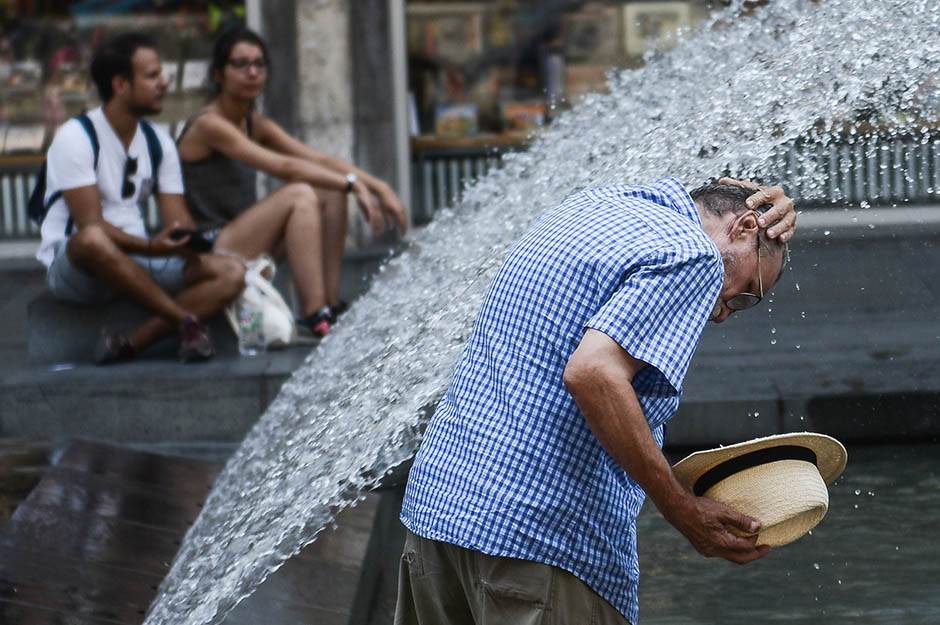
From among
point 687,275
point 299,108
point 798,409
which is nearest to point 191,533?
point 798,409

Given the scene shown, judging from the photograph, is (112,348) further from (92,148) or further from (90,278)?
(92,148)

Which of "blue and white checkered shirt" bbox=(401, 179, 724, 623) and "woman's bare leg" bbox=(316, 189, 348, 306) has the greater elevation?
"blue and white checkered shirt" bbox=(401, 179, 724, 623)

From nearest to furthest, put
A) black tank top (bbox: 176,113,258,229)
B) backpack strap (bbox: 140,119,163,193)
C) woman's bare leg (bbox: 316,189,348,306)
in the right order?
backpack strap (bbox: 140,119,163,193) → woman's bare leg (bbox: 316,189,348,306) → black tank top (bbox: 176,113,258,229)

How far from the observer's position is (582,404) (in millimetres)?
2629

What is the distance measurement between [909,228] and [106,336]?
4.63 meters

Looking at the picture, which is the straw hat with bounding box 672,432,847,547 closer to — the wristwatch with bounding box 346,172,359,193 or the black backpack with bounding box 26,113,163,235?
the wristwatch with bounding box 346,172,359,193

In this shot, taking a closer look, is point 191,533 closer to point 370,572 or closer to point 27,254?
point 370,572

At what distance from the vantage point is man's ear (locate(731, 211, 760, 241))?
113 inches

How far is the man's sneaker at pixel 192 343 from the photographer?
6980 mm

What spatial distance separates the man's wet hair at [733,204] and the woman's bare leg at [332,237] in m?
4.80

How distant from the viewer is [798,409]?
637cm

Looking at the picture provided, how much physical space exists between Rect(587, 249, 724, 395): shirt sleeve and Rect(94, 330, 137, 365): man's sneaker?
475 cm

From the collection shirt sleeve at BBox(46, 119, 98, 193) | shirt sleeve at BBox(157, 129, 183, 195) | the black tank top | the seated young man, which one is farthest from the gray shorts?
the black tank top

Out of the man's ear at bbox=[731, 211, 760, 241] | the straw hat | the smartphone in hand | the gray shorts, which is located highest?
the man's ear at bbox=[731, 211, 760, 241]
